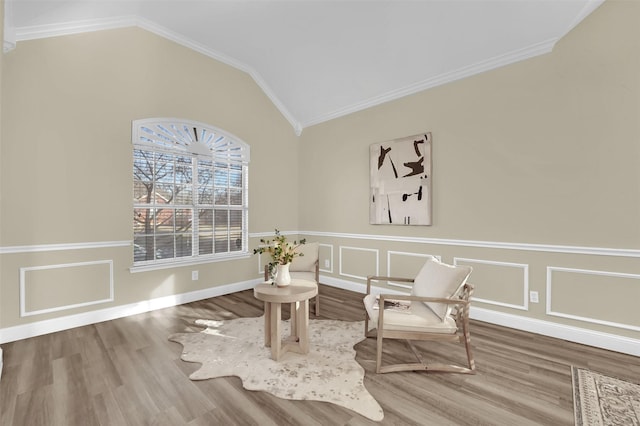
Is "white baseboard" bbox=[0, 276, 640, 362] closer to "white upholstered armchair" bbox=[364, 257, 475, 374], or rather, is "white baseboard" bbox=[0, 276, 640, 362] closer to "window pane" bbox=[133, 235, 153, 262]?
"window pane" bbox=[133, 235, 153, 262]

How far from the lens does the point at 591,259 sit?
2967 millimetres

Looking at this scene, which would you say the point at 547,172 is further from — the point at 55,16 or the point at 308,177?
the point at 55,16

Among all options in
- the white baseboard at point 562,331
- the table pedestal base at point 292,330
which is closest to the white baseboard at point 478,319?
the white baseboard at point 562,331

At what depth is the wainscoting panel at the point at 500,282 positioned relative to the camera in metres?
3.36

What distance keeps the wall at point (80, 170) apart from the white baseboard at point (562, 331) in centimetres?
387

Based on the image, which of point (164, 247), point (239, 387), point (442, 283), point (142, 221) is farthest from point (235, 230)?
point (442, 283)

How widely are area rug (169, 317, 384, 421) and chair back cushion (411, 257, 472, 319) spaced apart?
0.83 metres

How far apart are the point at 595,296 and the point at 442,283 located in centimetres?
172

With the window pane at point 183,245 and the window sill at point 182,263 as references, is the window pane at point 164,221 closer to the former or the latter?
the window pane at point 183,245

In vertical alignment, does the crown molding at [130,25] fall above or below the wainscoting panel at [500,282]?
above

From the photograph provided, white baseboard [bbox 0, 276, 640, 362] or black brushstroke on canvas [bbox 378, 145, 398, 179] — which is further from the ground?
black brushstroke on canvas [bbox 378, 145, 398, 179]

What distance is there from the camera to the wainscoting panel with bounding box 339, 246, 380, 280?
4.72m

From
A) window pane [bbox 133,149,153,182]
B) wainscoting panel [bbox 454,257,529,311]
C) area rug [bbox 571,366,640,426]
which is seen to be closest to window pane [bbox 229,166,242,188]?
window pane [bbox 133,149,153,182]

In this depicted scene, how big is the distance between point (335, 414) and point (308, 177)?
4.25 meters
